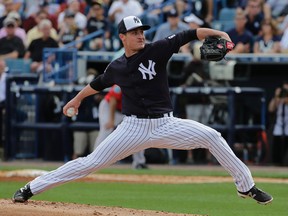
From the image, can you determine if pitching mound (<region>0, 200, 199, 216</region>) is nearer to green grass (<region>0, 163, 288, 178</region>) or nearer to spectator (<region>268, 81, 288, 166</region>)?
green grass (<region>0, 163, 288, 178</region>)

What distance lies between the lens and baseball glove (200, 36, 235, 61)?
8.35m

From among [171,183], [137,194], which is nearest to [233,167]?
[137,194]

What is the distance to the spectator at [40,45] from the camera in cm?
1834

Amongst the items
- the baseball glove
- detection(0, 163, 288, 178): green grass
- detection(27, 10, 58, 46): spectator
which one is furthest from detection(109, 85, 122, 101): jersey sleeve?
the baseball glove

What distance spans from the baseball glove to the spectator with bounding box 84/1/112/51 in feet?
32.4

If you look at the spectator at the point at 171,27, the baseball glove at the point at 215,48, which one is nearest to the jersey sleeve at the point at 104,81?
the baseball glove at the point at 215,48

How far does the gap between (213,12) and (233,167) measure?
1043 centimetres

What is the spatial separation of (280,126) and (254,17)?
2461mm

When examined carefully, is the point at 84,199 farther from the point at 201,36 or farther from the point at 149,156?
the point at 149,156

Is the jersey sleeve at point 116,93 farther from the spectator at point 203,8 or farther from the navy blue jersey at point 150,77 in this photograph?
the navy blue jersey at point 150,77

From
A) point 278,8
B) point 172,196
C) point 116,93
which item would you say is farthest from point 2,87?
point 172,196

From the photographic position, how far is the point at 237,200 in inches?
421

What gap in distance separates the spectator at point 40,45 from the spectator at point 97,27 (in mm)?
794

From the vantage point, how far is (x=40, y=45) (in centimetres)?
1859
